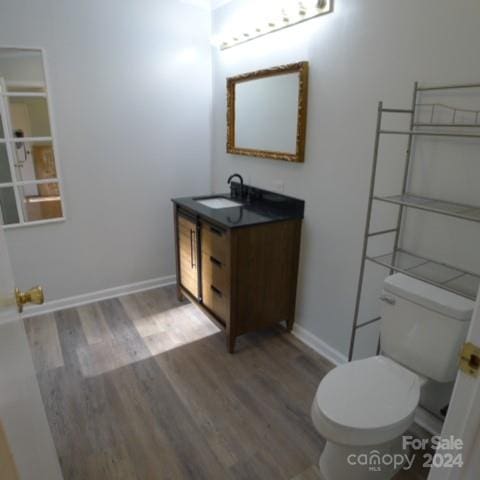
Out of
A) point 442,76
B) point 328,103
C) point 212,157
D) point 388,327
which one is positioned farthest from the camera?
point 212,157

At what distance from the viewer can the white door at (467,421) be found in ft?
2.47

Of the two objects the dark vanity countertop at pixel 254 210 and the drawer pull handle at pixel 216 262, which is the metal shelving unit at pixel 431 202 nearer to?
the dark vanity countertop at pixel 254 210

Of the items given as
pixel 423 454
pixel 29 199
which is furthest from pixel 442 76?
pixel 29 199

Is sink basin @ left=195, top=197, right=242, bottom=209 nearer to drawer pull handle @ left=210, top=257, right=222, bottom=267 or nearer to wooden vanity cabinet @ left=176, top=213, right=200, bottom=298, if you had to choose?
wooden vanity cabinet @ left=176, top=213, right=200, bottom=298

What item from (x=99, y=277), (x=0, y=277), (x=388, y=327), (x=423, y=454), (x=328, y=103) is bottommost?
(x=423, y=454)

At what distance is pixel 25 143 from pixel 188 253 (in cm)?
138

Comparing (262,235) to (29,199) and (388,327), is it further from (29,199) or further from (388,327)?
(29,199)

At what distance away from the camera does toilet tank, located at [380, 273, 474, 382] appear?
144 centimetres

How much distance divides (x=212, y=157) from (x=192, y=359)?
183cm

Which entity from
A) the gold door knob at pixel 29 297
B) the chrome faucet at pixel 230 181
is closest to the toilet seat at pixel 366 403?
the gold door knob at pixel 29 297

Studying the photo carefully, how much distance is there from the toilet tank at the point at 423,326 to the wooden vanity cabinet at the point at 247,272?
0.81m

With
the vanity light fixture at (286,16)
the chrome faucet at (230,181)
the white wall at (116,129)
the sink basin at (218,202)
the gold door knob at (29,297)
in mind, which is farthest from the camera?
the chrome faucet at (230,181)

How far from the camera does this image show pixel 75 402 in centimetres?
197

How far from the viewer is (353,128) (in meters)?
1.95
